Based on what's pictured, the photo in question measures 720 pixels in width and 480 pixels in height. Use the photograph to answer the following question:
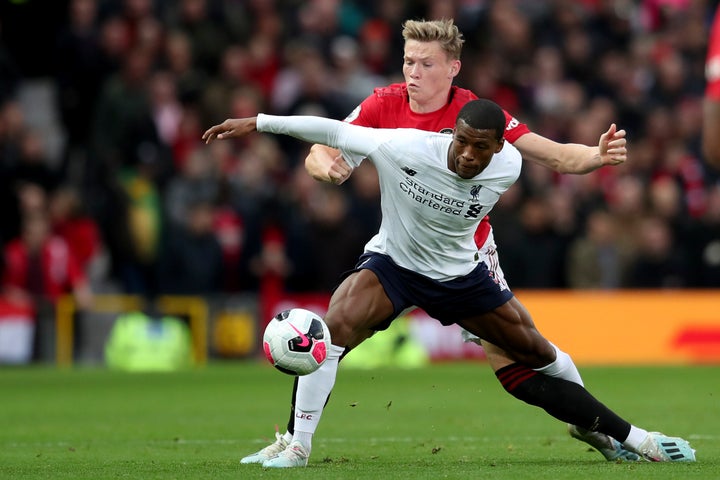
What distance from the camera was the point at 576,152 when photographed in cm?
812

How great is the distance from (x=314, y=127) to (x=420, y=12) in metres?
13.8

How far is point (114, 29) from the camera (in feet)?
61.9

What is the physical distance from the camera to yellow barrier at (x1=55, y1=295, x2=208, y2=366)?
1792 centimetres

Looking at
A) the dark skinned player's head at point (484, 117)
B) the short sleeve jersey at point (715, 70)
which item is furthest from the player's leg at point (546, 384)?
the short sleeve jersey at point (715, 70)

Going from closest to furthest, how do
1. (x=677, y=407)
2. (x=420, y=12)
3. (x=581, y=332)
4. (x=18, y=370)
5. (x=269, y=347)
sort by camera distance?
(x=269, y=347) → (x=677, y=407) → (x=18, y=370) → (x=581, y=332) → (x=420, y=12)

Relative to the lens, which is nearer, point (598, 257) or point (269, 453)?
point (269, 453)

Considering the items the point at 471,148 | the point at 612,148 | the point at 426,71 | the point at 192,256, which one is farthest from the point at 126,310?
the point at 612,148

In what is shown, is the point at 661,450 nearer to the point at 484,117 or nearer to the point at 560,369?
the point at 560,369

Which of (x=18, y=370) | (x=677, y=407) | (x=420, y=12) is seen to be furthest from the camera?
(x=420, y=12)

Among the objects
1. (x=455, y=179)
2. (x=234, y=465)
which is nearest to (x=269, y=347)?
(x=234, y=465)

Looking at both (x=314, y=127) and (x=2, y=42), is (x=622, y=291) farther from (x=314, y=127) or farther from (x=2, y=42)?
(x=314, y=127)

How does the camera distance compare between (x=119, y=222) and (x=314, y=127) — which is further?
(x=119, y=222)

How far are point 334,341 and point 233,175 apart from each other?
36.3ft

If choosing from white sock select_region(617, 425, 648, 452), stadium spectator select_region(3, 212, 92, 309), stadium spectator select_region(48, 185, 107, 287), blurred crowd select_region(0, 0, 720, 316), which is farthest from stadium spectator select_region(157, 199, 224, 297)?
white sock select_region(617, 425, 648, 452)
